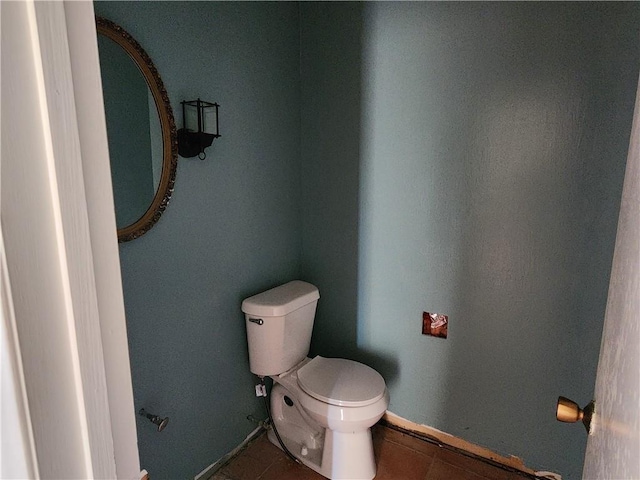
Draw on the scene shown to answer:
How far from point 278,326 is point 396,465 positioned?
847mm

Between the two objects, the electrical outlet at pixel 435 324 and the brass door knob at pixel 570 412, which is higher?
the brass door knob at pixel 570 412

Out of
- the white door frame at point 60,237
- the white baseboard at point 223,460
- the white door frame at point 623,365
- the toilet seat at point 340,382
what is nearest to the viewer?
the white door frame at point 60,237

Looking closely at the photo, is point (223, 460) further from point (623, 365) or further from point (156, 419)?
point (623, 365)

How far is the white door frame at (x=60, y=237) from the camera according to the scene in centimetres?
39

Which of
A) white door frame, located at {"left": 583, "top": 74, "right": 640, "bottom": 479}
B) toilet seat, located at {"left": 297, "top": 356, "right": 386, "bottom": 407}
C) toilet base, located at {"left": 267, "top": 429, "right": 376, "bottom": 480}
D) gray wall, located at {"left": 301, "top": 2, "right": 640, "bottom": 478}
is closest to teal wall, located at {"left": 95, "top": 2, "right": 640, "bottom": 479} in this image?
gray wall, located at {"left": 301, "top": 2, "right": 640, "bottom": 478}

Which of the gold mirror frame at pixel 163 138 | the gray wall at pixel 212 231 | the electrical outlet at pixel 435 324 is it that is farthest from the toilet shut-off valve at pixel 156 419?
the electrical outlet at pixel 435 324

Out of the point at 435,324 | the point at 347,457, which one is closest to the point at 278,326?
the point at 347,457

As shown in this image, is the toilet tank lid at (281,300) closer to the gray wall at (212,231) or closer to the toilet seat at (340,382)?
the gray wall at (212,231)

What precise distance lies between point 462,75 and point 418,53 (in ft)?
0.70

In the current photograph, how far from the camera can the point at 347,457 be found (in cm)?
178

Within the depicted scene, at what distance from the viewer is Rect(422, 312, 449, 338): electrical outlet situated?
6.28 ft

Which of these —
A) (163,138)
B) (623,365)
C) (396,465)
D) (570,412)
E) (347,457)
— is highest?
(163,138)

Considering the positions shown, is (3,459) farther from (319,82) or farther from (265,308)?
(319,82)

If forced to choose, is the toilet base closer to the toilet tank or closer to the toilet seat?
the toilet seat
